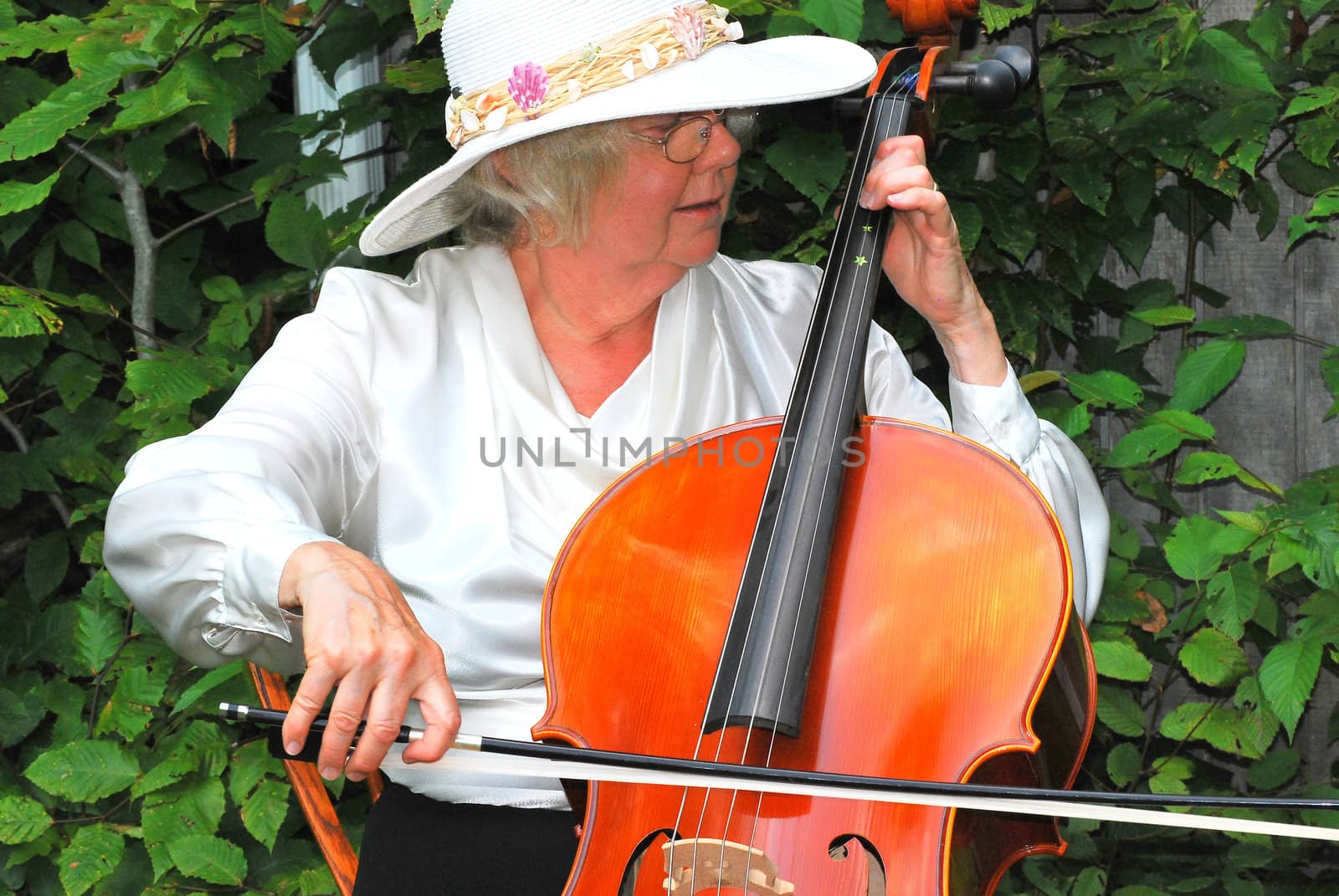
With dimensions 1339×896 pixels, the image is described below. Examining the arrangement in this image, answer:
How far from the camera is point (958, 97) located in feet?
6.08

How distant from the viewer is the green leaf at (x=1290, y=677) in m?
1.49

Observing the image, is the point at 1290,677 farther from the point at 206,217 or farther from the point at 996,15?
the point at 206,217

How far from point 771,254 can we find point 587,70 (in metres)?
0.72

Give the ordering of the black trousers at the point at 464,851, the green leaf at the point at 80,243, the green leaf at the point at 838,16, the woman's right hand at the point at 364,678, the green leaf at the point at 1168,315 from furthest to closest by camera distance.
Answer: the green leaf at the point at 80,243, the green leaf at the point at 1168,315, the green leaf at the point at 838,16, the black trousers at the point at 464,851, the woman's right hand at the point at 364,678

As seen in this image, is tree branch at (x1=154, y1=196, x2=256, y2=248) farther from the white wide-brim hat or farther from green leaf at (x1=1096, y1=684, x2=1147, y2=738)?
green leaf at (x1=1096, y1=684, x2=1147, y2=738)

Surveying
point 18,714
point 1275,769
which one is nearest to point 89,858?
A: point 18,714

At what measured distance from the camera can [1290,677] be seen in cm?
150

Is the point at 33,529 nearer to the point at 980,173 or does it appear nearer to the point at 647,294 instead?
the point at 647,294

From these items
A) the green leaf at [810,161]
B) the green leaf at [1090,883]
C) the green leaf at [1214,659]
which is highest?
the green leaf at [810,161]

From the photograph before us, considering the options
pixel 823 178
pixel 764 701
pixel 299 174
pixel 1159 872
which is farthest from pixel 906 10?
pixel 1159 872

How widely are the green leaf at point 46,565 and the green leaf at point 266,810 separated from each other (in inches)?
23.8

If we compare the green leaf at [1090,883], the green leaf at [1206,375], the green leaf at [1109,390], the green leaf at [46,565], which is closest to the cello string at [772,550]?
the green leaf at [1109,390]

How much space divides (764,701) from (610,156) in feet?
1.83

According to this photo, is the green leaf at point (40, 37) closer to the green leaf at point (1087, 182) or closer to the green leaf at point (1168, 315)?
the green leaf at point (1087, 182)
